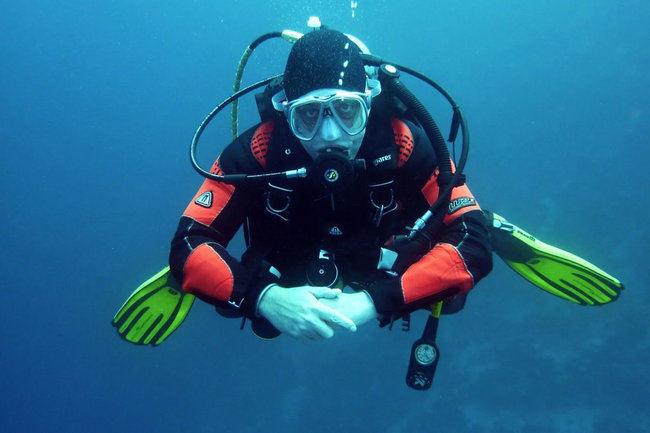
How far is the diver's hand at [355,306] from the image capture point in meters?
2.65

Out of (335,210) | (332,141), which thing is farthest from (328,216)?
(332,141)

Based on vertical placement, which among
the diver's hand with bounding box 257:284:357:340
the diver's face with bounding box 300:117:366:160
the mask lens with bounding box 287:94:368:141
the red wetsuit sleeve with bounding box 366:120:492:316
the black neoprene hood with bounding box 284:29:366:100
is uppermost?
the black neoprene hood with bounding box 284:29:366:100

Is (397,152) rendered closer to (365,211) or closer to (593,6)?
(365,211)

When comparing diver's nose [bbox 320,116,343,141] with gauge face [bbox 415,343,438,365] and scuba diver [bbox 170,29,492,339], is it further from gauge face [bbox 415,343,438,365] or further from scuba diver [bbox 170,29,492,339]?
gauge face [bbox 415,343,438,365]

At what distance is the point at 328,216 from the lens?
10.9ft

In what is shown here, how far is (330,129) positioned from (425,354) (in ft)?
6.63

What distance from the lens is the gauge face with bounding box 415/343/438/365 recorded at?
140 inches

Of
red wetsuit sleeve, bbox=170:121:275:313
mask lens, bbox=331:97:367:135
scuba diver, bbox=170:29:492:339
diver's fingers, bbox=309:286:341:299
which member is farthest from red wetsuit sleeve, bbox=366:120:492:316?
mask lens, bbox=331:97:367:135

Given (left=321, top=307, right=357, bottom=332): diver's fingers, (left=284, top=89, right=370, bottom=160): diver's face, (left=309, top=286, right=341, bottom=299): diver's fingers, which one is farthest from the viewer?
(left=284, top=89, right=370, bottom=160): diver's face

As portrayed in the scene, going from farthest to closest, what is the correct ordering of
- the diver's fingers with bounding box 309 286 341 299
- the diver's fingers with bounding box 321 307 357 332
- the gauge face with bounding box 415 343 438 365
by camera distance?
the gauge face with bounding box 415 343 438 365 → the diver's fingers with bounding box 309 286 341 299 → the diver's fingers with bounding box 321 307 357 332

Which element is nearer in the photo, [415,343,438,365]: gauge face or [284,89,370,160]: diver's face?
[284,89,370,160]: diver's face

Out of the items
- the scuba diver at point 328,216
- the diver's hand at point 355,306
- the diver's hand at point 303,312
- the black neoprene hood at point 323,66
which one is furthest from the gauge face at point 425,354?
the black neoprene hood at point 323,66

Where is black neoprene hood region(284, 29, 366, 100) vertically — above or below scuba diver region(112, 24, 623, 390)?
above

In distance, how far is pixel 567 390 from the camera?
34.8ft
